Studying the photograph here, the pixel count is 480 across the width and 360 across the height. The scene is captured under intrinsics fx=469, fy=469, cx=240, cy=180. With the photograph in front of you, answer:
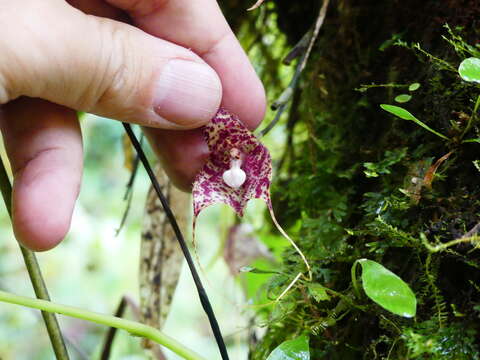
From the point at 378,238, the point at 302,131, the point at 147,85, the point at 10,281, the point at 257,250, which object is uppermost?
the point at 147,85

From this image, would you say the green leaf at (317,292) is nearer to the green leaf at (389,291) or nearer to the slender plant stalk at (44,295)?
the green leaf at (389,291)

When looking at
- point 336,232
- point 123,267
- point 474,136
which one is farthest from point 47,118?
point 123,267

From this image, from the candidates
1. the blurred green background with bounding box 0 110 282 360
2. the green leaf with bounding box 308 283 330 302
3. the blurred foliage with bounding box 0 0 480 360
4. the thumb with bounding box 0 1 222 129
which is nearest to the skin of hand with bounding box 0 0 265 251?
the thumb with bounding box 0 1 222 129

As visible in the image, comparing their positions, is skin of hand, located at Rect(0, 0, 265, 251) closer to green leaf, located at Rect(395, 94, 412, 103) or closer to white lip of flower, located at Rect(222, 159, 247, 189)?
white lip of flower, located at Rect(222, 159, 247, 189)

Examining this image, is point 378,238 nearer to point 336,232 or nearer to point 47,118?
point 336,232

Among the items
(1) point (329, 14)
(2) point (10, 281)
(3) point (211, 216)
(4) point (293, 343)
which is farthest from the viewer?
(3) point (211, 216)
